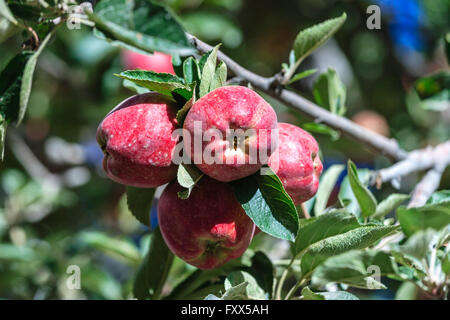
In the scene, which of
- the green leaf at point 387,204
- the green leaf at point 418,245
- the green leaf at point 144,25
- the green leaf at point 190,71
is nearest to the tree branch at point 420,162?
the green leaf at point 387,204

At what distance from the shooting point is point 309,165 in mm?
846

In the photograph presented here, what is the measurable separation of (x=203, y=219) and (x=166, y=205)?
0.07 meters

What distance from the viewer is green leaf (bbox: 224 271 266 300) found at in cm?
92

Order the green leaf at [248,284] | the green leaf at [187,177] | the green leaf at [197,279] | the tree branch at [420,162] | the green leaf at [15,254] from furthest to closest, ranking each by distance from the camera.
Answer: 1. the green leaf at [15,254]
2. the tree branch at [420,162]
3. the green leaf at [197,279]
4. the green leaf at [248,284]
5. the green leaf at [187,177]

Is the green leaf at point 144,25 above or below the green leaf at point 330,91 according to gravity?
above

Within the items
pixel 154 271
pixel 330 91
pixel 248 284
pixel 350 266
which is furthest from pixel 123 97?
pixel 350 266

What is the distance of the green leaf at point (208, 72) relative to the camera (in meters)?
0.79

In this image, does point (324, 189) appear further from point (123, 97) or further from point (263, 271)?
point (123, 97)

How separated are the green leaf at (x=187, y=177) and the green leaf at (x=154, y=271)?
12.2 inches

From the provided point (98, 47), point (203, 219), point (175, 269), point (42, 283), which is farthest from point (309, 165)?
point (98, 47)

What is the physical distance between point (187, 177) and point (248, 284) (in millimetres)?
266

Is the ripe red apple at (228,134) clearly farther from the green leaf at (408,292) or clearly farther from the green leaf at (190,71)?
the green leaf at (408,292)

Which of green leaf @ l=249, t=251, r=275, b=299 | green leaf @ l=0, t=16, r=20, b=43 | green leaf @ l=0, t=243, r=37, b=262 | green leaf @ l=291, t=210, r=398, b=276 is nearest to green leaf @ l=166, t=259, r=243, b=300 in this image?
green leaf @ l=249, t=251, r=275, b=299
